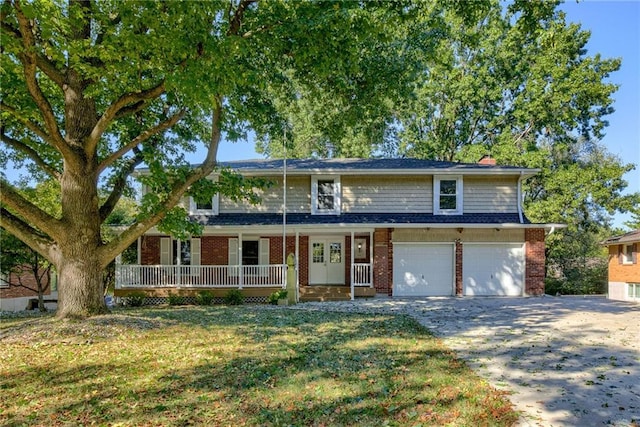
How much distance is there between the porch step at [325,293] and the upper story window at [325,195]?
314cm

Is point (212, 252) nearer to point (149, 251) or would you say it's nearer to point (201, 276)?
point (201, 276)

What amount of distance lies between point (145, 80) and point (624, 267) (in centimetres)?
2201

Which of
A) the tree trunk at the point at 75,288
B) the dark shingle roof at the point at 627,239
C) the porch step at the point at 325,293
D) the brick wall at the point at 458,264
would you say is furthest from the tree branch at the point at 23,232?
the dark shingle roof at the point at 627,239

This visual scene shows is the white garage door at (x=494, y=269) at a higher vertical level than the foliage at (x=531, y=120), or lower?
lower

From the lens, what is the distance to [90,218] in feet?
28.9

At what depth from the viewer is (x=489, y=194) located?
53.3ft

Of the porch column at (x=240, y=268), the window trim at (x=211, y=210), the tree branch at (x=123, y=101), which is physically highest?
the tree branch at (x=123, y=101)

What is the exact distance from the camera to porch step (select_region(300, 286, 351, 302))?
48.5 ft

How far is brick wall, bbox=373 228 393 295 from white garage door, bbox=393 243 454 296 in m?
0.21

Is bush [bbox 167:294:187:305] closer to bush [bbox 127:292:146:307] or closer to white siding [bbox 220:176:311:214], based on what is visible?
bush [bbox 127:292:146:307]

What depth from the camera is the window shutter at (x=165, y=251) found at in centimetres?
1630

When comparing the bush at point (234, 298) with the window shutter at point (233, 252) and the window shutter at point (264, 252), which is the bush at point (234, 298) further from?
the window shutter at point (264, 252)

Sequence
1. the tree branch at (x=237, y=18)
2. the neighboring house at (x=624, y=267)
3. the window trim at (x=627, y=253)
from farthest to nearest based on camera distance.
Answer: the window trim at (x=627, y=253), the neighboring house at (x=624, y=267), the tree branch at (x=237, y=18)

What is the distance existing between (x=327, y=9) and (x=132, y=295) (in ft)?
41.1
